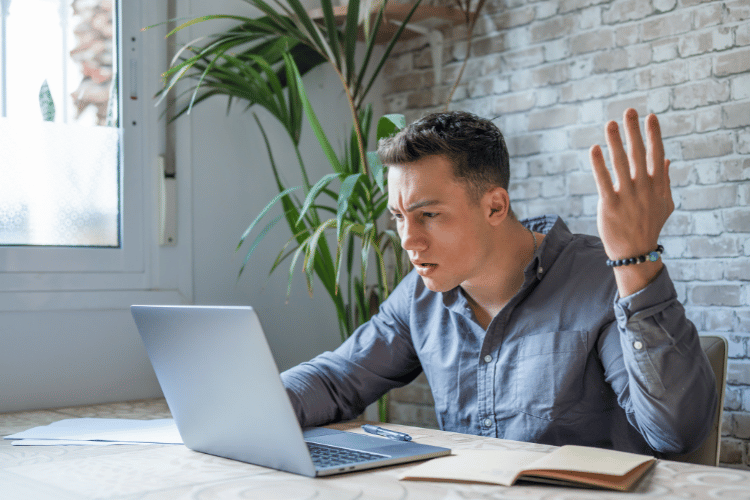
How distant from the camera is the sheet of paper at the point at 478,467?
929 mm

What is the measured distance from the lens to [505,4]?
2736mm

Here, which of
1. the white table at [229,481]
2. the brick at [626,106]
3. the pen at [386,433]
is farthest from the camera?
the brick at [626,106]

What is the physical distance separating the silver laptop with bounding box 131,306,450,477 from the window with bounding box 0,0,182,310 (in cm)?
116

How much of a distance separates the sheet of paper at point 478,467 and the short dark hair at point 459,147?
69 cm

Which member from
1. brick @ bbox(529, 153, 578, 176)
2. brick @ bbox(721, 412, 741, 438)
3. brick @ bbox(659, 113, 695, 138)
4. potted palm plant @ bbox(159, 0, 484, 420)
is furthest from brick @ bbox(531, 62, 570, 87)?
brick @ bbox(721, 412, 741, 438)

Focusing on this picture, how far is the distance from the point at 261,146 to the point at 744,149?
5.22 feet

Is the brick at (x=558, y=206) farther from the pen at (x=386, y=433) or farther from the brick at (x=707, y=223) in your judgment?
the pen at (x=386, y=433)

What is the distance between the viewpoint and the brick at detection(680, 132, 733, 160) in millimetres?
2150

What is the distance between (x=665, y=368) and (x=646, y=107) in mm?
1414

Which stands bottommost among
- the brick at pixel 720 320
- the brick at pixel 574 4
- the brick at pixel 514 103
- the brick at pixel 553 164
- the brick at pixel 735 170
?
the brick at pixel 720 320

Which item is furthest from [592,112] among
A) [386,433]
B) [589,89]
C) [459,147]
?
[386,433]

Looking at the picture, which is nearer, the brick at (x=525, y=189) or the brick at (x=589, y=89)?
the brick at (x=589, y=89)

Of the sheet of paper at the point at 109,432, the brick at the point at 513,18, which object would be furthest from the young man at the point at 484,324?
the brick at the point at 513,18

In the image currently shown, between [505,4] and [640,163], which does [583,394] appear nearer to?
[640,163]
